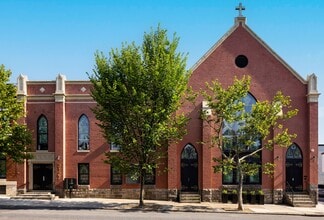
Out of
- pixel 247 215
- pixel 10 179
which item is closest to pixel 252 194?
pixel 247 215

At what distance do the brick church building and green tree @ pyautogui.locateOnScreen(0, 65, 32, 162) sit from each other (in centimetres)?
378

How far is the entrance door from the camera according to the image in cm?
3359

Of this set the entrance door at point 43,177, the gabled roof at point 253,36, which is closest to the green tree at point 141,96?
the gabled roof at point 253,36

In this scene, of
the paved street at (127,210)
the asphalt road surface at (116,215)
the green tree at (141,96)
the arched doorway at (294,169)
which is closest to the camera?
the asphalt road surface at (116,215)

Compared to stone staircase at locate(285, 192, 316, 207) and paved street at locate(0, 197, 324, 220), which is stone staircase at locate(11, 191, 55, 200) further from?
stone staircase at locate(285, 192, 316, 207)

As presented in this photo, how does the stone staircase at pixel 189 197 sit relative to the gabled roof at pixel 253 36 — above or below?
below

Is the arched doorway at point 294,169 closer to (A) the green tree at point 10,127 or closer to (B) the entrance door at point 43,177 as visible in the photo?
(B) the entrance door at point 43,177

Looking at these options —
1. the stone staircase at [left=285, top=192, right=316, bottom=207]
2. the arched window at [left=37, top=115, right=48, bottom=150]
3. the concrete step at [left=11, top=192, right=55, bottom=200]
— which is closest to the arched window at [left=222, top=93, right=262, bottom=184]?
the stone staircase at [left=285, top=192, right=316, bottom=207]

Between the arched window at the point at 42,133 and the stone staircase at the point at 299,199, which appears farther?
the arched window at the point at 42,133

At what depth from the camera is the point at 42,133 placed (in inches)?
1332

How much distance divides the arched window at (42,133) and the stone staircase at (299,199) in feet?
60.1

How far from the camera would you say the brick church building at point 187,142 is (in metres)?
32.3

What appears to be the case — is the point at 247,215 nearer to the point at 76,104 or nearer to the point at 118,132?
the point at 118,132

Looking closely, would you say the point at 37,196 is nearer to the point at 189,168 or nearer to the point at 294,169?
the point at 189,168
